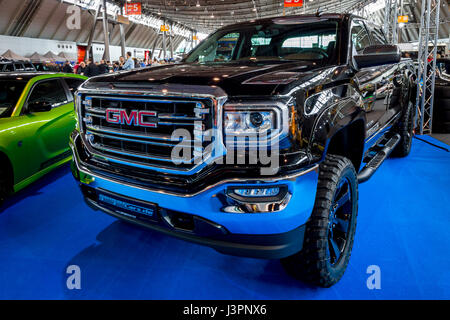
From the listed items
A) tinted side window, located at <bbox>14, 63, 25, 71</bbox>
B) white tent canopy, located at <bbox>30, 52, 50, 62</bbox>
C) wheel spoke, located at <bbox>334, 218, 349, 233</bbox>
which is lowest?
wheel spoke, located at <bbox>334, 218, 349, 233</bbox>

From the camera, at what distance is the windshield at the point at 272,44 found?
8.37ft

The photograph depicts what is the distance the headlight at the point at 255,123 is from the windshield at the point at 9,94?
309 cm

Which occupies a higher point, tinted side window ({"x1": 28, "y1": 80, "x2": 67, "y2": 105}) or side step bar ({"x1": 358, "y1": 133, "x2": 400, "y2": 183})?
tinted side window ({"x1": 28, "y1": 80, "x2": 67, "y2": 105})

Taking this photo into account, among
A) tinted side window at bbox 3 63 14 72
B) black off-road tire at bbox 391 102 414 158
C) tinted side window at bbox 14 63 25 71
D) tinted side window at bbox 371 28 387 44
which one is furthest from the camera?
tinted side window at bbox 14 63 25 71

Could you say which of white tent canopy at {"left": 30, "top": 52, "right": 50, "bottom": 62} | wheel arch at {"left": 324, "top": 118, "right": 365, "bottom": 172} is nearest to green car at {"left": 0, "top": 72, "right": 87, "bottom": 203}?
wheel arch at {"left": 324, "top": 118, "right": 365, "bottom": 172}

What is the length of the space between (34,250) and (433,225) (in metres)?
3.30

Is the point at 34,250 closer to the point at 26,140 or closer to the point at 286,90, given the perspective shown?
the point at 26,140

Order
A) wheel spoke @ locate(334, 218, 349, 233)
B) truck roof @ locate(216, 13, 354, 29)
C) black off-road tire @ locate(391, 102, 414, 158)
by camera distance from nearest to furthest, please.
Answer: wheel spoke @ locate(334, 218, 349, 233) < truck roof @ locate(216, 13, 354, 29) < black off-road tire @ locate(391, 102, 414, 158)

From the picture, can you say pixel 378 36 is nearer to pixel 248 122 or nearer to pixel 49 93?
pixel 248 122

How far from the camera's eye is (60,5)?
29031 mm

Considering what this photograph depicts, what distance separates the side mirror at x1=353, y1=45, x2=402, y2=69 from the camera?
87.8 inches

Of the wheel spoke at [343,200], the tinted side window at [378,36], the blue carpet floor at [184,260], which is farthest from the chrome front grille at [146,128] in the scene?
the tinted side window at [378,36]

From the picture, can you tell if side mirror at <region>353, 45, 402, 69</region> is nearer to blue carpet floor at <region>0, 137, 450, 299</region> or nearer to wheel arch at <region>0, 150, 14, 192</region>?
blue carpet floor at <region>0, 137, 450, 299</region>

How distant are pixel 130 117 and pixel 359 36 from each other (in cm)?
213
